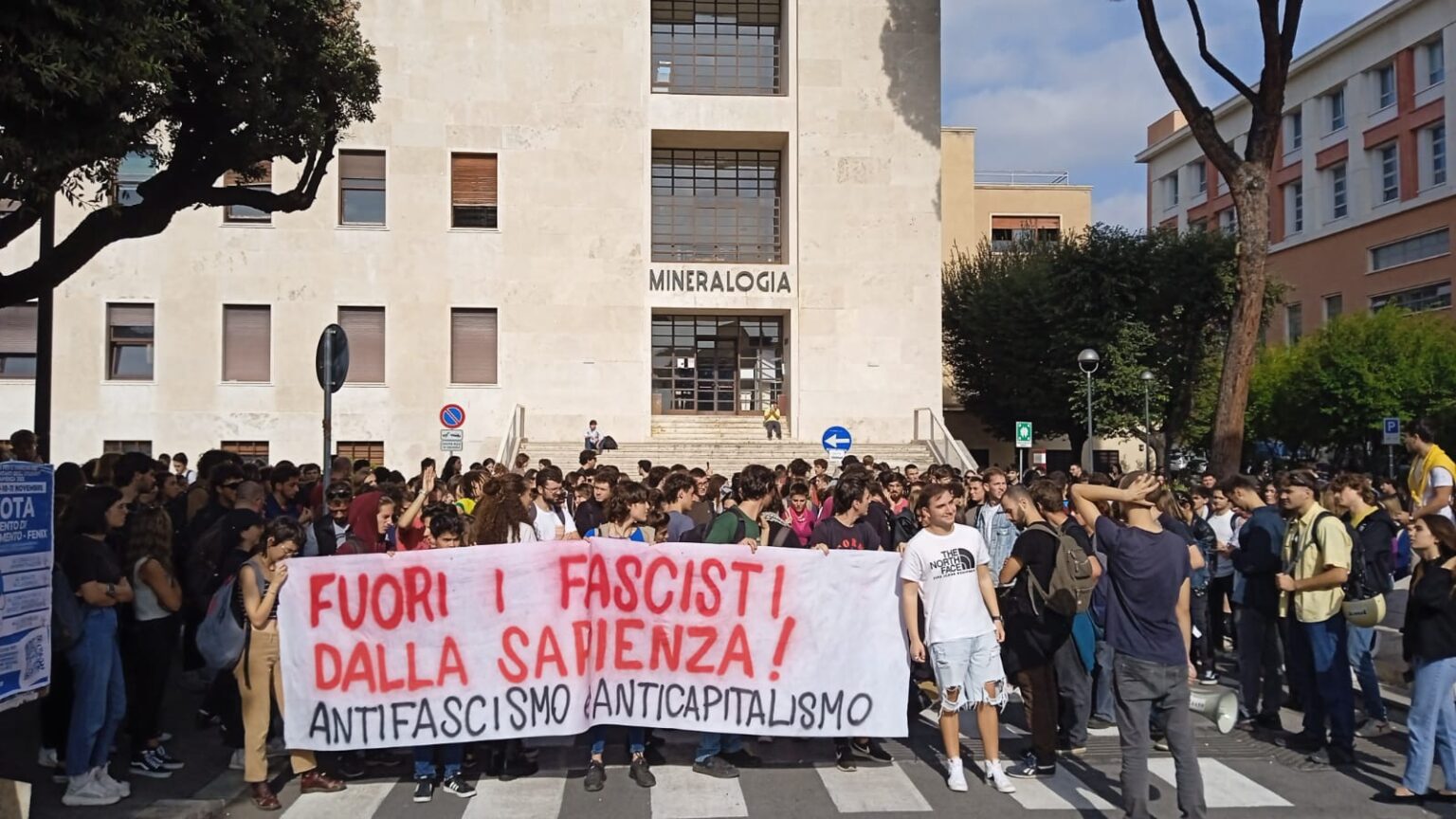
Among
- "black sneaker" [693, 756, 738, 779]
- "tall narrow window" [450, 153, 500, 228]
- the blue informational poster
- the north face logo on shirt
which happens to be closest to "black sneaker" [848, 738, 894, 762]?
"black sneaker" [693, 756, 738, 779]

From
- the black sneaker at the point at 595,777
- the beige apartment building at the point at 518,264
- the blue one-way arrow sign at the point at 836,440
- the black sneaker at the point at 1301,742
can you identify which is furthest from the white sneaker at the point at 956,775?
the beige apartment building at the point at 518,264

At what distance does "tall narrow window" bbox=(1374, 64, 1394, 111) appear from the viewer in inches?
2014

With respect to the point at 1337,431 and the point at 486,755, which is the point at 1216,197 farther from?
the point at 486,755

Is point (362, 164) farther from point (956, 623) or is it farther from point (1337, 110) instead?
point (1337, 110)

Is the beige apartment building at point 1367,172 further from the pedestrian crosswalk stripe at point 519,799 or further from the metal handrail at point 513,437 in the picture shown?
the pedestrian crosswalk stripe at point 519,799

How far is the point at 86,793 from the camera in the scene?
6.79 metres

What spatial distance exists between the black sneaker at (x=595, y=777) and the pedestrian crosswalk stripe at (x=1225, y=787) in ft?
11.2

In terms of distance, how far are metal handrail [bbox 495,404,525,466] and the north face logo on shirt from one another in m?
20.6

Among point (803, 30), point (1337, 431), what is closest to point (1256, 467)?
point (1337, 431)

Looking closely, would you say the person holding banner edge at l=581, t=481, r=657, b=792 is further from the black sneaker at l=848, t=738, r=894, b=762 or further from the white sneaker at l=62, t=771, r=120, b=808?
the white sneaker at l=62, t=771, r=120, b=808

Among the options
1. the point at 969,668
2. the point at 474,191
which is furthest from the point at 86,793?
the point at 474,191

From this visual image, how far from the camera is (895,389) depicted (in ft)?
99.2

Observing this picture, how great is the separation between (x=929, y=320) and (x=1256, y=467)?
994 inches

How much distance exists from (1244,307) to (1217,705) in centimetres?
1671
